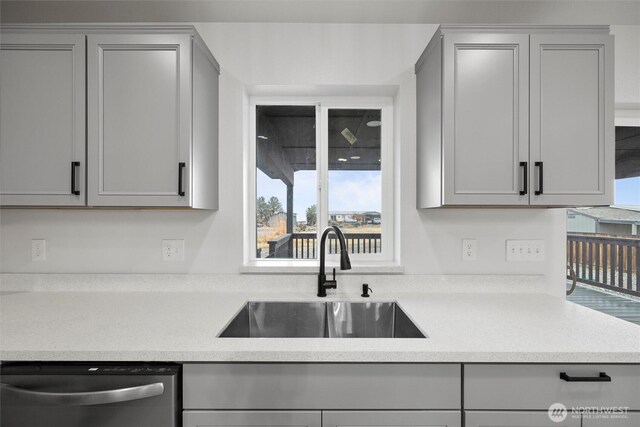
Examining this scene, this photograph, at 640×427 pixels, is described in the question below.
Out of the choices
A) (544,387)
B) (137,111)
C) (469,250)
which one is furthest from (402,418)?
(137,111)

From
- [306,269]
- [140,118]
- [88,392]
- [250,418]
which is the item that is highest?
[140,118]

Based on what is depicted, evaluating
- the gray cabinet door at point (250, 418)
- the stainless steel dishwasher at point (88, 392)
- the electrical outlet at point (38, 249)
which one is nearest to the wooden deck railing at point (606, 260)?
the gray cabinet door at point (250, 418)

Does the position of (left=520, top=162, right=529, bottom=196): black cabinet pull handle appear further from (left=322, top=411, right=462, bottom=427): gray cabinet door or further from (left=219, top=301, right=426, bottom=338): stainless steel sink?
(left=322, top=411, right=462, bottom=427): gray cabinet door

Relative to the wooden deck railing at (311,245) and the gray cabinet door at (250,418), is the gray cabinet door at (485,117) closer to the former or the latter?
the wooden deck railing at (311,245)

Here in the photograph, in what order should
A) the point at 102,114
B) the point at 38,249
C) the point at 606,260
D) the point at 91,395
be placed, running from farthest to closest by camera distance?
the point at 606,260 < the point at 38,249 < the point at 102,114 < the point at 91,395

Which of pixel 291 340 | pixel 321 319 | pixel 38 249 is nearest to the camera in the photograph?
pixel 291 340

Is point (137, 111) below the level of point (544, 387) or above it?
above

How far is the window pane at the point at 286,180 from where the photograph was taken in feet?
6.52

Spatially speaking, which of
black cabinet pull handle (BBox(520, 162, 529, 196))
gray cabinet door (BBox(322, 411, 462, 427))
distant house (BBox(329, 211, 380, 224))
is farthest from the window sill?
gray cabinet door (BBox(322, 411, 462, 427))

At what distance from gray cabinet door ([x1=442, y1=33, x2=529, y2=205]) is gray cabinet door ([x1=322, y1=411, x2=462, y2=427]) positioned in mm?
838

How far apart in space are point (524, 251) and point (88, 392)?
202cm

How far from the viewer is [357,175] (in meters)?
1.97

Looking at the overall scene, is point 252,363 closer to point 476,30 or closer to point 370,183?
point 370,183

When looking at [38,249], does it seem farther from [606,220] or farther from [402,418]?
[606,220]
